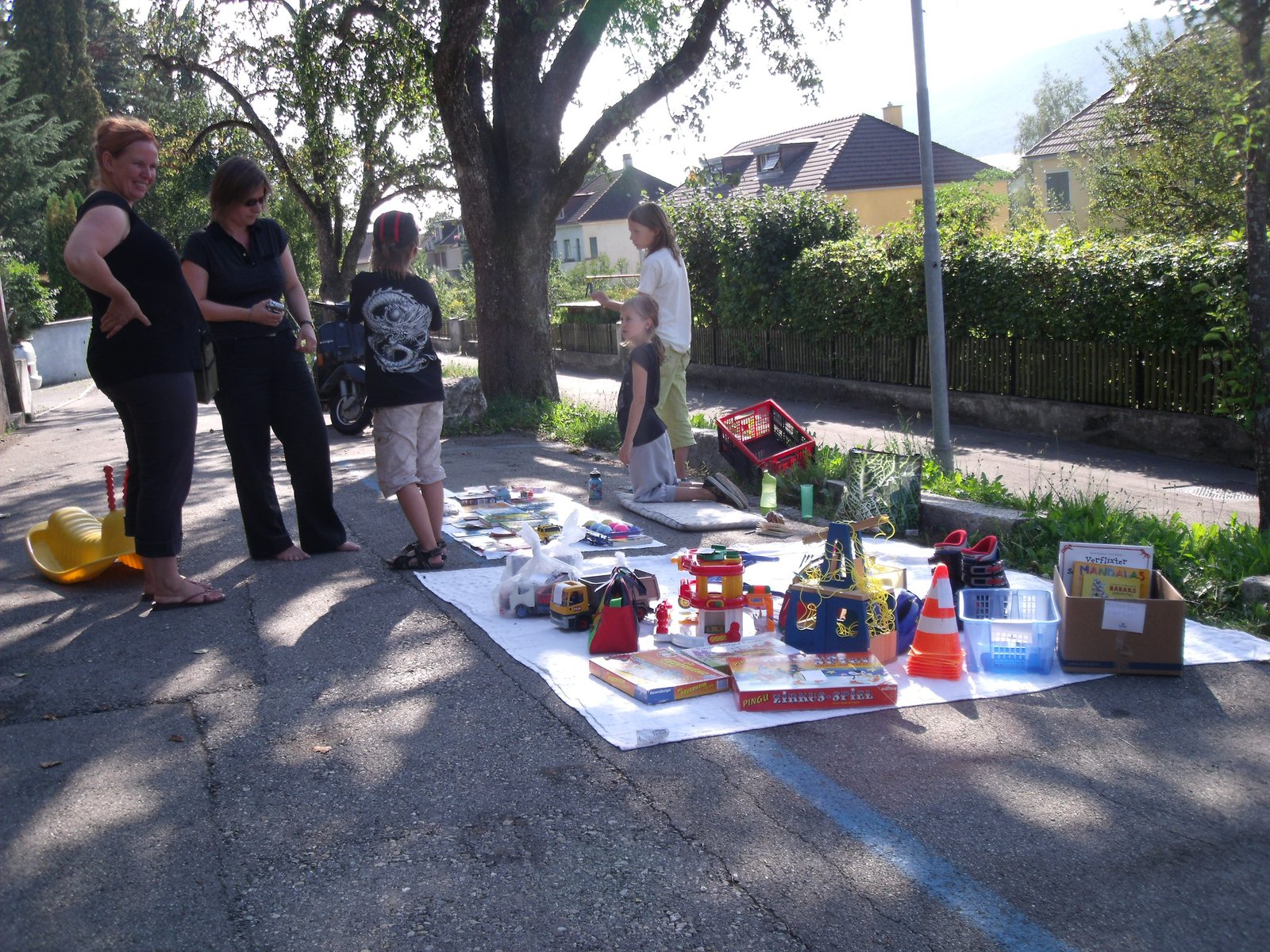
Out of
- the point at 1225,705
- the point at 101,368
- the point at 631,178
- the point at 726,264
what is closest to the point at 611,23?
the point at 726,264

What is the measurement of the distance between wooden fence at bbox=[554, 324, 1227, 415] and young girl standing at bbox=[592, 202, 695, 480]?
439 cm

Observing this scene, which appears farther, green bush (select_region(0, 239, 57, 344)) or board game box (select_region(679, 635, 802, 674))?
green bush (select_region(0, 239, 57, 344))

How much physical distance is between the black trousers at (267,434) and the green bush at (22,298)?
80.4 ft

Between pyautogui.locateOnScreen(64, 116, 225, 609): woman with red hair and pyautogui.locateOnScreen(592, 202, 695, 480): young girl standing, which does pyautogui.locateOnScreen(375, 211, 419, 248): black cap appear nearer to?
pyautogui.locateOnScreen(64, 116, 225, 609): woman with red hair

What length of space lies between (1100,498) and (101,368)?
520 cm

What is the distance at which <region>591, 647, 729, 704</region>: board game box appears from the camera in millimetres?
4094

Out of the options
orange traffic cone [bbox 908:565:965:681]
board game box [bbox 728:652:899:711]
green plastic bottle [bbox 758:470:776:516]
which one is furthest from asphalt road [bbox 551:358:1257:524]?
board game box [bbox 728:652:899:711]

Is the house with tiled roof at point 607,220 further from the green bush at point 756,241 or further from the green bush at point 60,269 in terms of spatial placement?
the green bush at point 756,241

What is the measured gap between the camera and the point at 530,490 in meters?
8.47

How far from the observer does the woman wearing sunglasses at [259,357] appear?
5793mm

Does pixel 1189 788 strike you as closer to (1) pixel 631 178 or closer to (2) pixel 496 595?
(2) pixel 496 595

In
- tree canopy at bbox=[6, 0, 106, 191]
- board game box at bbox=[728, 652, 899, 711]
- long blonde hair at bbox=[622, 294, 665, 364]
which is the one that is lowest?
board game box at bbox=[728, 652, 899, 711]

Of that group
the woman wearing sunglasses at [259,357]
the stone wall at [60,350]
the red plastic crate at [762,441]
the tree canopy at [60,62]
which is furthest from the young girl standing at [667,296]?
the tree canopy at [60,62]

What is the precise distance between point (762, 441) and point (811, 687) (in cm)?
521
